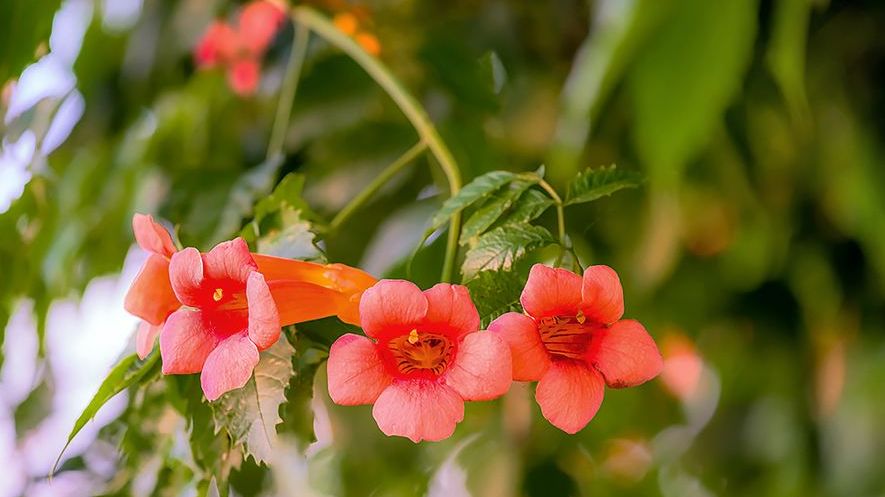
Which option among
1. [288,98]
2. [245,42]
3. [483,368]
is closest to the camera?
[483,368]

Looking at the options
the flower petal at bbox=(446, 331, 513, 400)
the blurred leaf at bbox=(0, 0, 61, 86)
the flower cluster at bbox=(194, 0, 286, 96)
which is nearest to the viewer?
the flower petal at bbox=(446, 331, 513, 400)

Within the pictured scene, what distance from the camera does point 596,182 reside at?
0.30 m

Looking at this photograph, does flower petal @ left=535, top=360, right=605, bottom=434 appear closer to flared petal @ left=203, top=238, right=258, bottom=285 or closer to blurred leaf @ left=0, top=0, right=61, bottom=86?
flared petal @ left=203, top=238, right=258, bottom=285

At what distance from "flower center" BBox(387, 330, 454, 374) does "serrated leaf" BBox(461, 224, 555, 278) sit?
3 centimetres

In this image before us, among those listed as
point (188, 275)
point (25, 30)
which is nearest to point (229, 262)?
point (188, 275)

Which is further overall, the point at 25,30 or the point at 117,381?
the point at 25,30

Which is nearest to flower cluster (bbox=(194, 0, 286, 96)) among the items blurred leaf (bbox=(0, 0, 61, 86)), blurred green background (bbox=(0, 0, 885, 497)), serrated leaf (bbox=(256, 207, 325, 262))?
blurred green background (bbox=(0, 0, 885, 497))

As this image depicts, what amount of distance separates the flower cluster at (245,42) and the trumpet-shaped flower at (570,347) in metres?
0.50

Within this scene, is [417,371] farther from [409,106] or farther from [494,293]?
[409,106]

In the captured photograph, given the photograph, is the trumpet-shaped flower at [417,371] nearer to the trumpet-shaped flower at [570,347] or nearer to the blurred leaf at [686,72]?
the trumpet-shaped flower at [570,347]

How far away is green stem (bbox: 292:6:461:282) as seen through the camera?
0.30 m

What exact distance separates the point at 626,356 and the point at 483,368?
0.05 meters

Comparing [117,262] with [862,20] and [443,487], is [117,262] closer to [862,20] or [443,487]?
[443,487]

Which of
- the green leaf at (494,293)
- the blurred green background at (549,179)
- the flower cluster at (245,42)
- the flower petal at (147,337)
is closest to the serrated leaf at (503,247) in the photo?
the green leaf at (494,293)
